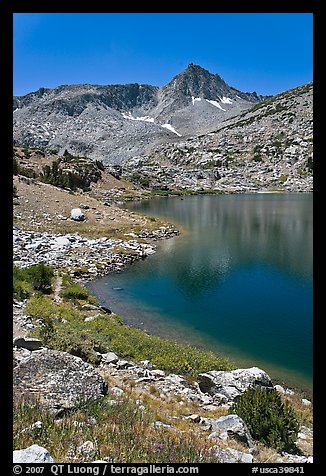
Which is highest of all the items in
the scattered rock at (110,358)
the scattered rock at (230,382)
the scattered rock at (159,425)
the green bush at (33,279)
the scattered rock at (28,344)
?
the green bush at (33,279)

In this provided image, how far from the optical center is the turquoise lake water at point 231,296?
14984mm

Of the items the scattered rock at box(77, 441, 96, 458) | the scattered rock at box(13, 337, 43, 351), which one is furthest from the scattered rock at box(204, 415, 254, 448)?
the scattered rock at box(13, 337, 43, 351)

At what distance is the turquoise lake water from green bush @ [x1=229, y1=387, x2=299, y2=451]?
5518mm

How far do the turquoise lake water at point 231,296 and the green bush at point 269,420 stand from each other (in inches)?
217

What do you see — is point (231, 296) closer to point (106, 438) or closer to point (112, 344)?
point (112, 344)

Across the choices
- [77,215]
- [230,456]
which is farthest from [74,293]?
[77,215]

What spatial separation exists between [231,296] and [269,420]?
15157 millimetres

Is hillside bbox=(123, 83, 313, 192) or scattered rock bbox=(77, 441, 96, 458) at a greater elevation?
hillside bbox=(123, 83, 313, 192)

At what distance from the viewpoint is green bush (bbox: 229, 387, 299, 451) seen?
673 centimetres

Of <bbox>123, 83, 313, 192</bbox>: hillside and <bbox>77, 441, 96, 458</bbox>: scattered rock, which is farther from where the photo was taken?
<bbox>123, 83, 313, 192</bbox>: hillside

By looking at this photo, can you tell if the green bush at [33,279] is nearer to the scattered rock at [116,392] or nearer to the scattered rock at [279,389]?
the scattered rock at [116,392]

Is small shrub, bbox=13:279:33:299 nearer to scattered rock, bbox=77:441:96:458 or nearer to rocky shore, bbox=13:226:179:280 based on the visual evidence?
rocky shore, bbox=13:226:179:280

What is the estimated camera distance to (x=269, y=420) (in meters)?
6.95

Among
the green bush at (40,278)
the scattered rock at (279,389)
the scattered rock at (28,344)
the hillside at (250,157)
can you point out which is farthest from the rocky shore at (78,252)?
the hillside at (250,157)
